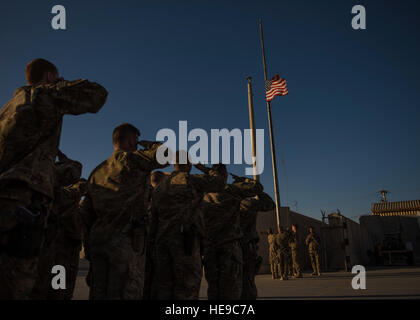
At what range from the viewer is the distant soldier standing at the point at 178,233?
141 inches

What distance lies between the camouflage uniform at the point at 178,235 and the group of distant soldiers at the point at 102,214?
0.04ft

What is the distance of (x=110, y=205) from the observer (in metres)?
3.00

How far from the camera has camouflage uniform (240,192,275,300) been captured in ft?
16.3

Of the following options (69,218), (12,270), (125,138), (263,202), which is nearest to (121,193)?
(125,138)

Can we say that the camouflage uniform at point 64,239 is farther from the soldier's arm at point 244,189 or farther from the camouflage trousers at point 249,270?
the camouflage trousers at point 249,270

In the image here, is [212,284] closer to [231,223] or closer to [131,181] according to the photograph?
[231,223]

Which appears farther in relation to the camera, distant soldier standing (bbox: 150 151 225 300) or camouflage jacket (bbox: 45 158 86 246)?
camouflage jacket (bbox: 45 158 86 246)

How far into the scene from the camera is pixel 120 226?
2.95 m

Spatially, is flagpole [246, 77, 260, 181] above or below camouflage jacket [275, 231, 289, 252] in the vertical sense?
above

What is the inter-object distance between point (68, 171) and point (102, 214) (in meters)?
1.19

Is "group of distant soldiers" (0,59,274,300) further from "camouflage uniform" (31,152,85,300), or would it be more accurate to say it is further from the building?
the building

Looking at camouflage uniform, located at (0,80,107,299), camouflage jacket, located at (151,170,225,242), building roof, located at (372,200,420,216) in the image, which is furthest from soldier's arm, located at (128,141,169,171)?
building roof, located at (372,200,420,216)

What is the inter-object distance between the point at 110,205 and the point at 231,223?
7.51 ft
